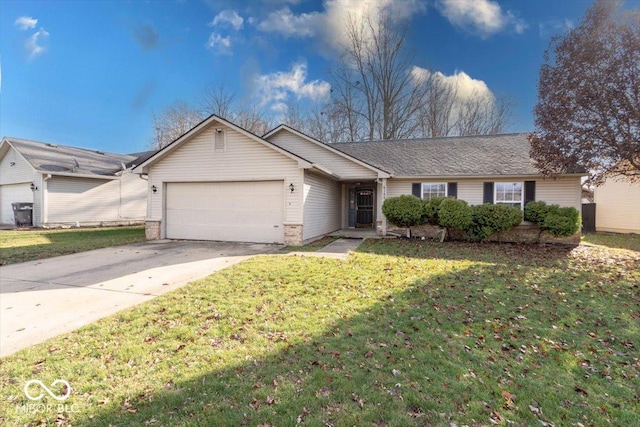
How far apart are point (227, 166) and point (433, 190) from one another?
8.77 meters

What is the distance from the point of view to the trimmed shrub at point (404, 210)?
40.2 ft

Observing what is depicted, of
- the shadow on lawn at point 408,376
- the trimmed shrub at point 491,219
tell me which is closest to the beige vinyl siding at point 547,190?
the trimmed shrub at point 491,219

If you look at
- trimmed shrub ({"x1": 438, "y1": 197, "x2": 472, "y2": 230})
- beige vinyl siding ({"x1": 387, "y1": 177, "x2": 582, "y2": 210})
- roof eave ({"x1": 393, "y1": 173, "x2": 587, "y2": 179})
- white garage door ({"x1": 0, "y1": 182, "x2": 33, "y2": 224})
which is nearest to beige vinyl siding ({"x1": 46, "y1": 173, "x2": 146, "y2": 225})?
white garage door ({"x1": 0, "y1": 182, "x2": 33, "y2": 224})

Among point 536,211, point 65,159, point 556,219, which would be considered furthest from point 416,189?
point 65,159

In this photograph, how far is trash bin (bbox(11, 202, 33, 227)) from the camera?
16297 mm

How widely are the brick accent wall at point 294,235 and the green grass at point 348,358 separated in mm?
4738

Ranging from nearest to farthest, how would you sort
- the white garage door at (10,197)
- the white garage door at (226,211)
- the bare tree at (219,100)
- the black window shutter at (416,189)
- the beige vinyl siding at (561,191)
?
the white garage door at (226,211) < the beige vinyl siding at (561,191) < the black window shutter at (416,189) < the white garage door at (10,197) < the bare tree at (219,100)

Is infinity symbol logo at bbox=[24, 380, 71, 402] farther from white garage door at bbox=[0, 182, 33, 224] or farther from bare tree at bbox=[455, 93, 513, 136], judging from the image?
bare tree at bbox=[455, 93, 513, 136]

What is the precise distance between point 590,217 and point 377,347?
21.5m

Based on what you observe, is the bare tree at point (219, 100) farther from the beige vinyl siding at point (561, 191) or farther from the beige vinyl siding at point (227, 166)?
the beige vinyl siding at point (561, 191)

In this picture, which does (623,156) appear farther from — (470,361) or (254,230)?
(254,230)

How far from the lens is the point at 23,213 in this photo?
1641cm

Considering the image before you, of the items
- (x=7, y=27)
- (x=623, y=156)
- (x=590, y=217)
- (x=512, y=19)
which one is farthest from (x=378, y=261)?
(x=590, y=217)

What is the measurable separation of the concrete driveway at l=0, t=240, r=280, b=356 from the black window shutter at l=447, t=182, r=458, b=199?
8.10 metres
